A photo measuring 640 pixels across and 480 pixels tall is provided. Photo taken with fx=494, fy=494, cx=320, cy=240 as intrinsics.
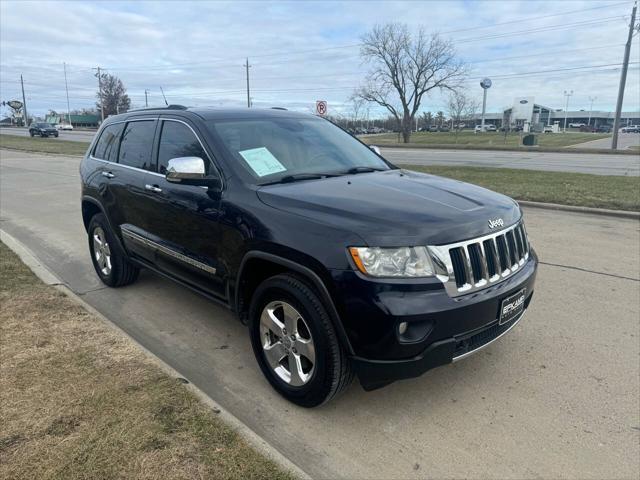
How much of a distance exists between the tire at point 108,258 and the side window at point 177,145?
1282 millimetres

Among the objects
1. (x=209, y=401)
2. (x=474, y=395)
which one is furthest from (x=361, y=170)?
(x=209, y=401)

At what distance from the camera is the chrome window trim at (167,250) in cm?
357

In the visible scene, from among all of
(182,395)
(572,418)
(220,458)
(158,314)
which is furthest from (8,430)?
(572,418)

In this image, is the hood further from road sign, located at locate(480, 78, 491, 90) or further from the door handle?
road sign, located at locate(480, 78, 491, 90)

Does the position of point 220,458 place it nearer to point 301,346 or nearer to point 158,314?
point 301,346

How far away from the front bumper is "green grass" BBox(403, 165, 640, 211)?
7.39 metres

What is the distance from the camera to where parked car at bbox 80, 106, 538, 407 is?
2.55m

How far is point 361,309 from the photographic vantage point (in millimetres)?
2529

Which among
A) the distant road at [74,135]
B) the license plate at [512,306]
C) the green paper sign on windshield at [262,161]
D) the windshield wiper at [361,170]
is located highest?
the green paper sign on windshield at [262,161]

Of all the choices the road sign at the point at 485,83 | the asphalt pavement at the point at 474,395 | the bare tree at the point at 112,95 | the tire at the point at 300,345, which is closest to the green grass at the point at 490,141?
the road sign at the point at 485,83

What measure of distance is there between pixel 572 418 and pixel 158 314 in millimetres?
3418

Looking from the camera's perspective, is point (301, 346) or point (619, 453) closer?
point (619, 453)

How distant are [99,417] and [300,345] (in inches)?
48.0

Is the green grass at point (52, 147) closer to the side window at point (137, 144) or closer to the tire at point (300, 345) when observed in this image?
the side window at point (137, 144)
